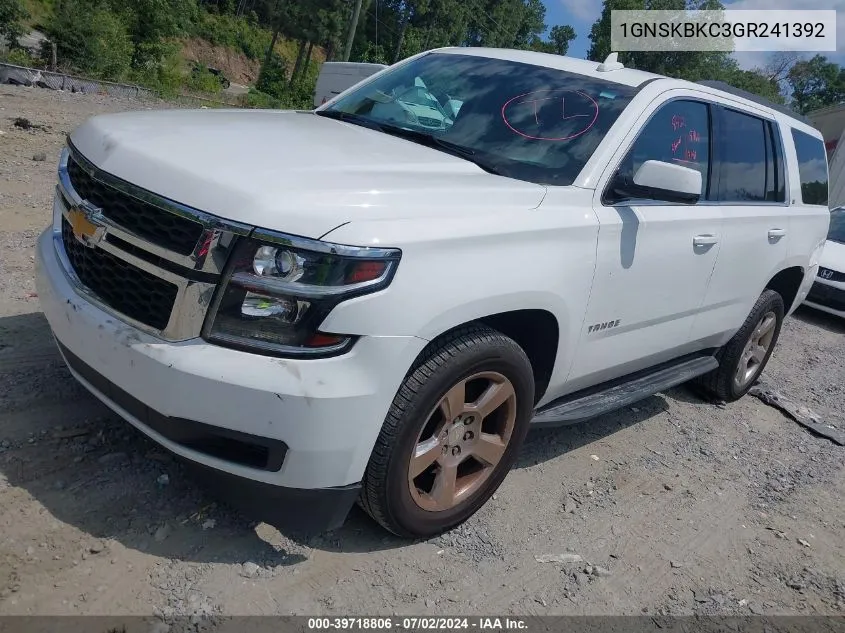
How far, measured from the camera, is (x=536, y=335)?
3043 mm

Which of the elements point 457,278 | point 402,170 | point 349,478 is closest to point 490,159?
point 402,170

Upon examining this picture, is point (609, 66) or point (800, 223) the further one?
point (800, 223)

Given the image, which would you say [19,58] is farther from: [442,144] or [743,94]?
[442,144]

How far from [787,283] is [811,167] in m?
0.86

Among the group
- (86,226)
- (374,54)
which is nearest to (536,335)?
(86,226)

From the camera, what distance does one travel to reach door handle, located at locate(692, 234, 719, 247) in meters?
3.66

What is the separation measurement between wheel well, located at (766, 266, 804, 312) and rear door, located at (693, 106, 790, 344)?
0.95 ft

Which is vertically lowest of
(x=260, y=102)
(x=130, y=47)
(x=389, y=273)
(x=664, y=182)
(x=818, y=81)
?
(x=260, y=102)

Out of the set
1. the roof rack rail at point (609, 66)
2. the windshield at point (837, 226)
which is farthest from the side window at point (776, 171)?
the windshield at point (837, 226)

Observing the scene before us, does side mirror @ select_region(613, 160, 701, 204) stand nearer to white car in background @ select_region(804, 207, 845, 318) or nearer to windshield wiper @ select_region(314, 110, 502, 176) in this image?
windshield wiper @ select_region(314, 110, 502, 176)

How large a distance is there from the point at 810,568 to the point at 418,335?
7.67ft

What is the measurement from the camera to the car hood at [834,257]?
919cm

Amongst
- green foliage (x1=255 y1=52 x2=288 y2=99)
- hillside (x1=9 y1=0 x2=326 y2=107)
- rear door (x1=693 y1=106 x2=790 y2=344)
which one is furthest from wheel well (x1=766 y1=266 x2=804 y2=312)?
green foliage (x1=255 y1=52 x2=288 y2=99)

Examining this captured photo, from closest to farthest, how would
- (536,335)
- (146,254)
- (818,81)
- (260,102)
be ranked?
(146,254), (536,335), (260,102), (818,81)
